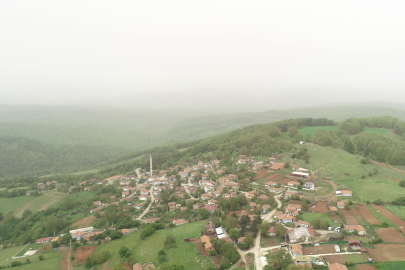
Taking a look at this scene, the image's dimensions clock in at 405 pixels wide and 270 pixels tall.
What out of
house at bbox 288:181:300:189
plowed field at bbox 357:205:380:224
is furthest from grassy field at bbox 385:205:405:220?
house at bbox 288:181:300:189

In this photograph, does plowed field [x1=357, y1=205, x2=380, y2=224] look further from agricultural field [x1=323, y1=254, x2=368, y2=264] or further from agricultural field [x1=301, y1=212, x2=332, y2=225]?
agricultural field [x1=323, y1=254, x2=368, y2=264]

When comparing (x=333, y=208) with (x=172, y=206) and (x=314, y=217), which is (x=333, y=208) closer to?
(x=314, y=217)

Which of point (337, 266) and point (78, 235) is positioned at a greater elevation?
point (337, 266)

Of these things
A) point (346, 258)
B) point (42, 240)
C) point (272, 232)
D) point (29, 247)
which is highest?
point (346, 258)

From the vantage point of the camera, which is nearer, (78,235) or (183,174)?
(78,235)

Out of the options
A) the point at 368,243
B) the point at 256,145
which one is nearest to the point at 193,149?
the point at 256,145

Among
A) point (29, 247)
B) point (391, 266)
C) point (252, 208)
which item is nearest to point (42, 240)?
point (29, 247)
